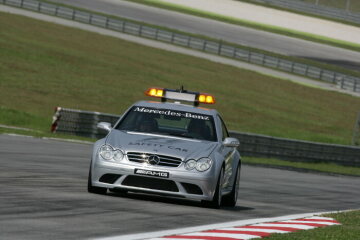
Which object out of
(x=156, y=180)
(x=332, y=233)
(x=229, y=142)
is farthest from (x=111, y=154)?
(x=332, y=233)

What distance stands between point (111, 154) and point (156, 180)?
72cm

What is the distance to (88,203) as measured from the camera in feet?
44.3

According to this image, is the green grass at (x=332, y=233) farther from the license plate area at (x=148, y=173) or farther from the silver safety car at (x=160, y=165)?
the license plate area at (x=148, y=173)

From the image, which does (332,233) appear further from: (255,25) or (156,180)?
(255,25)

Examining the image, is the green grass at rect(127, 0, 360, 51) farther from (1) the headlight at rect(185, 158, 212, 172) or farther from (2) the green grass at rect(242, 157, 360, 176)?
(1) the headlight at rect(185, 158, 212, 172)

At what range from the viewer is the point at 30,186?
49.5 feet

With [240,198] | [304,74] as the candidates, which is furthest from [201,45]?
[240,198]

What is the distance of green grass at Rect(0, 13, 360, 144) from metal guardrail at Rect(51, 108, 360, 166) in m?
2.35

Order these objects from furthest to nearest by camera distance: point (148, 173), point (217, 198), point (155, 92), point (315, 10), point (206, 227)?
point (315, 10) → point (155, 92) → point (217, 198) → point (148, 173) → point (206, 227)

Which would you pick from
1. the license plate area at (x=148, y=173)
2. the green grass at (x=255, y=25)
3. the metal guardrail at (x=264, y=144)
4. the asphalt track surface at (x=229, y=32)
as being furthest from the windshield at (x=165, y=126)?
the green grass at (x=255, y=25)

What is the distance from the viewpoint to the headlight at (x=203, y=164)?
47.6 ft

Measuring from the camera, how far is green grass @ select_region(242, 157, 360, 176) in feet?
115

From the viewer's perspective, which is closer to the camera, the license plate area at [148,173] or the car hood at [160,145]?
the license plate area at [148,173]

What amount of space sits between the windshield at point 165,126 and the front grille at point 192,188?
46.6 inches
